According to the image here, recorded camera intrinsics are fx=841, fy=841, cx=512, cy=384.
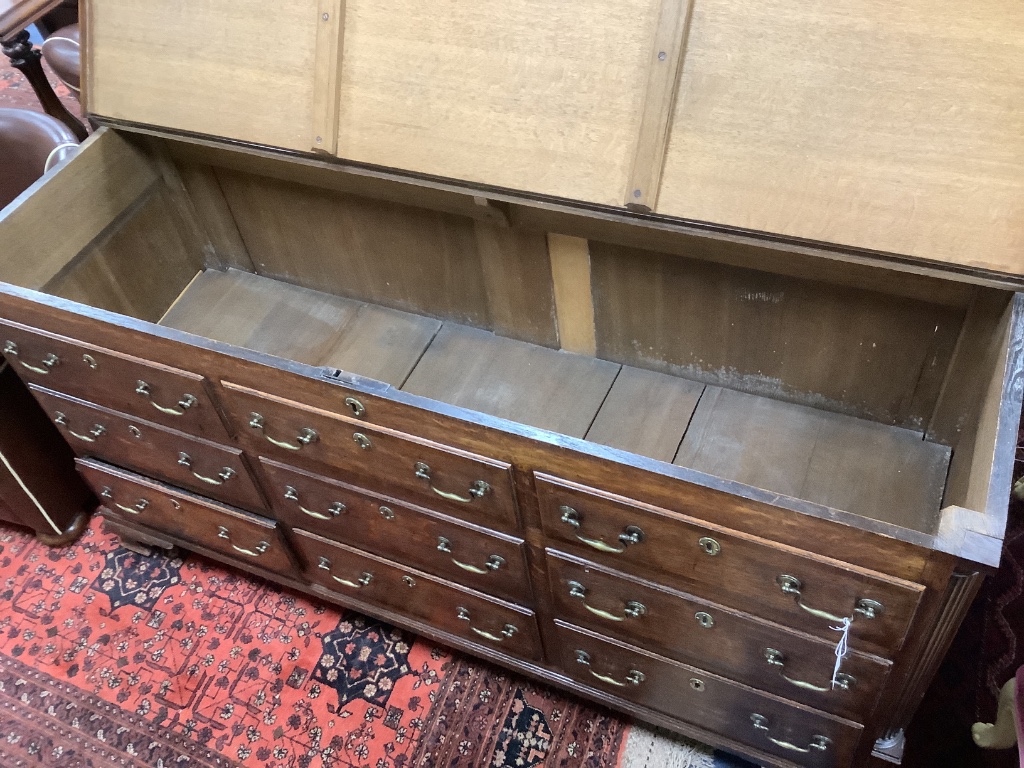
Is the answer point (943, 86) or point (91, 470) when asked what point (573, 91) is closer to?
point (943, 86)

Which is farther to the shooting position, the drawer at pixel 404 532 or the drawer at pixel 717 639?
the drawer at pixel 404 532

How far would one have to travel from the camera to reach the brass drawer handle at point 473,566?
137 centimetres

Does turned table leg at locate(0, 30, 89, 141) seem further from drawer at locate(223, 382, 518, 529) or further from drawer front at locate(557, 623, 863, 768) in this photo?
drawer front at locate(557, 623, 863, 768)

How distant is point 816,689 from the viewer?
1220mm

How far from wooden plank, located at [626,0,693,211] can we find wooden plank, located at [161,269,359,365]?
2.57 ft

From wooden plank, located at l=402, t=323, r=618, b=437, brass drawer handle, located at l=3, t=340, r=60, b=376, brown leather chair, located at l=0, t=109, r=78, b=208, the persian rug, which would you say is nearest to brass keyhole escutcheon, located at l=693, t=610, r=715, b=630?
wooden plank, located at l=402, t=323, r=618, b=437

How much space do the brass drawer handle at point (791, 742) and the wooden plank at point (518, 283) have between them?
75cm

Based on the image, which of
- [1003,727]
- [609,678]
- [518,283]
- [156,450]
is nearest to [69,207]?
[156,450]

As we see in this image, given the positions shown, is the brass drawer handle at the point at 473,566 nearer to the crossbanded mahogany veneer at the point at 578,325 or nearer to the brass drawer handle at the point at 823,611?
the crossbanded mahogany veneer at the point at 578,325

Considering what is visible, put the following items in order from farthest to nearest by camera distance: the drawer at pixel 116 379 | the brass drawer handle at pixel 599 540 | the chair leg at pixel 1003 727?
the drawer at pixel 116 379 → the chair leg at pixel 1003 727 → the brass drawer handle at pixel 599 540

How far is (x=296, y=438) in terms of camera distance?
52.6 inches

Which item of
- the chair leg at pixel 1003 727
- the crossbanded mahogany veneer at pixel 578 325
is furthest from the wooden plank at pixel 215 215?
the chair leg at pixel 1003 727

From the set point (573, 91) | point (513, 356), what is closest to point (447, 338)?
point (513, 356)

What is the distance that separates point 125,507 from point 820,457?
1.43 meters
